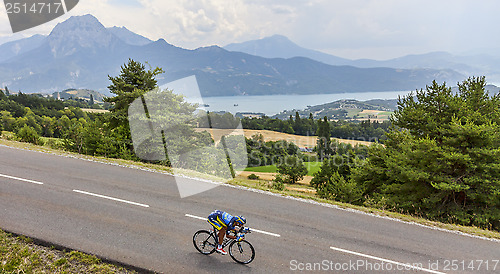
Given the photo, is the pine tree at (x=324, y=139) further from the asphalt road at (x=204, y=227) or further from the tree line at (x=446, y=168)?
the asphalt road at (x=204, y=227)

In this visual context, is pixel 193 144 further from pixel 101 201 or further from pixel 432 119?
pixel 432 119

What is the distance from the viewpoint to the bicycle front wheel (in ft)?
24.2

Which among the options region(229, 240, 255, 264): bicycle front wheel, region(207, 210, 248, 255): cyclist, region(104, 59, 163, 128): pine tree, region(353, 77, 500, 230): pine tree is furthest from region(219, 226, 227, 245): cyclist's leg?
region(104, 59, 163, 128): pine tree

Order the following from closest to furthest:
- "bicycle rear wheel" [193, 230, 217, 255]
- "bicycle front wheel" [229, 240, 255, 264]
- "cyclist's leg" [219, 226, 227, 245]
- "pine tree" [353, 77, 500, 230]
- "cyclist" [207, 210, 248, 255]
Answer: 1. "cyclist" [207, 210, 248, 255]
2. "cyclist's leg" [219, 226, 227, 245]
3. "bicycle front wheel" [229, 240, 255, 264]
4. "bicycle rear wheel" [193, 230, 217, 255]
5. "pine tree" [353, 77, 500, 230]

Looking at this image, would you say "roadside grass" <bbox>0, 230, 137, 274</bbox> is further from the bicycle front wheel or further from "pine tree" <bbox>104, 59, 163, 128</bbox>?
"pine tree" <bbox>104, 59, 163, 128</bbox>

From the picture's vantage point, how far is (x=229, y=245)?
24.6 feet

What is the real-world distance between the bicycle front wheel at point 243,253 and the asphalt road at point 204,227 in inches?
6.7

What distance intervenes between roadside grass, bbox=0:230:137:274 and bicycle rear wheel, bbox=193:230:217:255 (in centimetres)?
182

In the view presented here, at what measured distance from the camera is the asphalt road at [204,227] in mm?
7574

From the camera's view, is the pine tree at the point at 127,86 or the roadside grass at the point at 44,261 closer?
the roadside grass at the point at 44,261

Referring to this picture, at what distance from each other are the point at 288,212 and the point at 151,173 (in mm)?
8154

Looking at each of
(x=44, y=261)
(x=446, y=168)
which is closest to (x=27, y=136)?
(x=44, y=261)

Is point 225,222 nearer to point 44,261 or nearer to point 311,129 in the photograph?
point 44,261

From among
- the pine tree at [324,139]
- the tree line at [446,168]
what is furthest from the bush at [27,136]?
the pine tree at [324,139]
